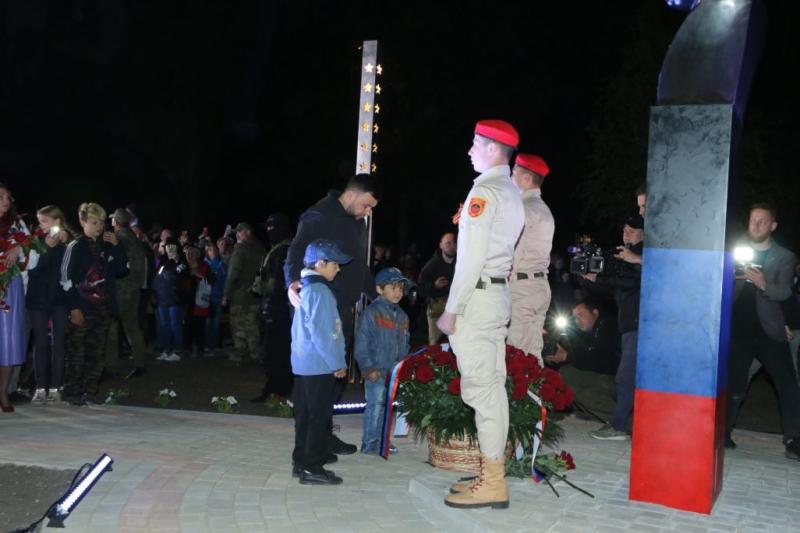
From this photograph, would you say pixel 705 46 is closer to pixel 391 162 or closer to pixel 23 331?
pixel 23 331

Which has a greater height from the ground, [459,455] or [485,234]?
[485,234]

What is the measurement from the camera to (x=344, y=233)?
291 inches

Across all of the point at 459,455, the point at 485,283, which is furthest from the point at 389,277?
the point at 485,283

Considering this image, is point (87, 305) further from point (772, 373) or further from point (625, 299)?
point (772, 373)

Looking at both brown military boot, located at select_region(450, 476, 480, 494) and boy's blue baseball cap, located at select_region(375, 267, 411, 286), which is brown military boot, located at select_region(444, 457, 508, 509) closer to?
brown military boot, located at select_region(450, 476, 480, 494)

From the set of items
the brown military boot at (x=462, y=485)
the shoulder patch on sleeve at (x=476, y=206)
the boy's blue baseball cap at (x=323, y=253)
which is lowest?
the brown military boot at (x=462, y=485)

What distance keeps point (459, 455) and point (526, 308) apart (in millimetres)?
1541

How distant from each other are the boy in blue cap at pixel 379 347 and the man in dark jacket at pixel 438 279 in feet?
15.4

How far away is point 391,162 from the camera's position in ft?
101

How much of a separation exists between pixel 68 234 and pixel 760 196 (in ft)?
60.1

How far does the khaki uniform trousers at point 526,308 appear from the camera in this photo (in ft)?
25.0

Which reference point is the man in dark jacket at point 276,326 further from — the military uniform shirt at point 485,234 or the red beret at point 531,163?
the military uniform shirt at point 485,234

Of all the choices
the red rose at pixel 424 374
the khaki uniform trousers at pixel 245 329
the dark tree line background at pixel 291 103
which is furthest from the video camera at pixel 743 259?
the dark tree line background at pixel 291 103

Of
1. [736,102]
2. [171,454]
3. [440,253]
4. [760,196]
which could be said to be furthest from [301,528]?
[760,196]
